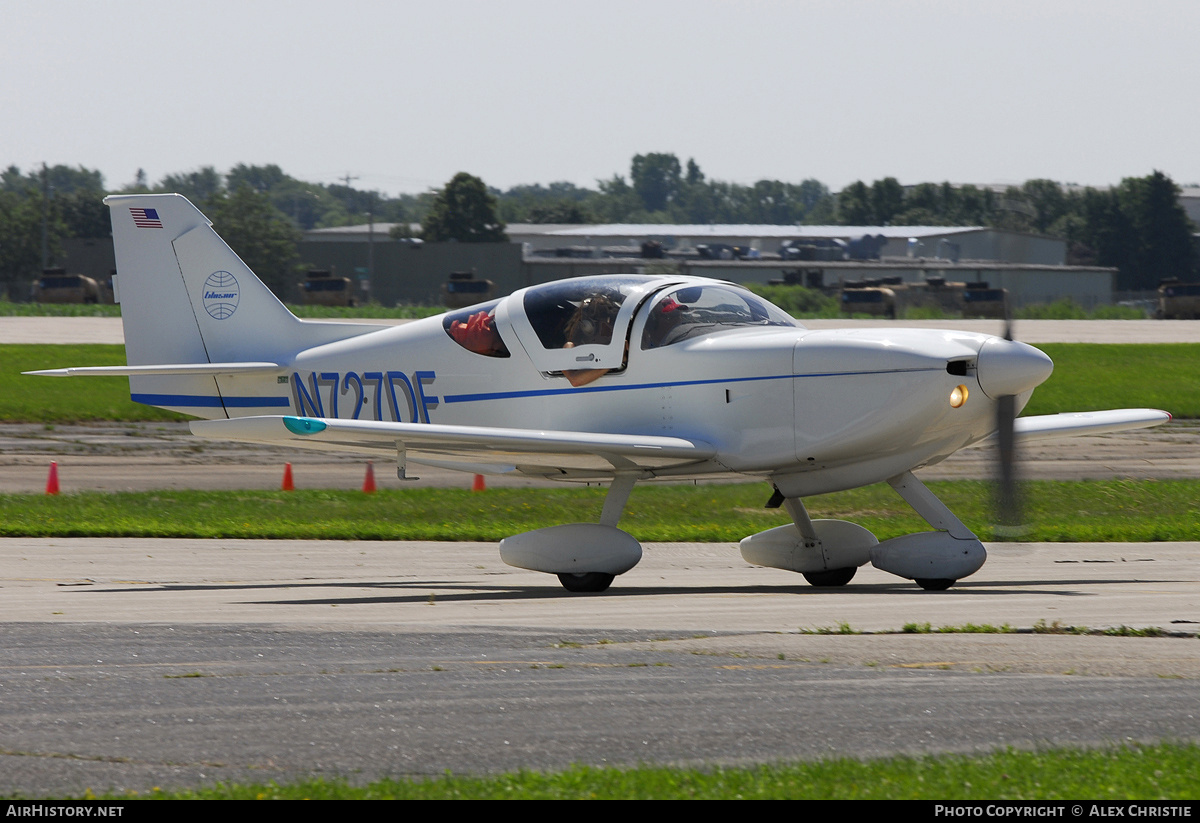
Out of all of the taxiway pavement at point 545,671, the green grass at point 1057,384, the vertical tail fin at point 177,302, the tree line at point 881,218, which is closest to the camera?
the taxiway pavement at point 545,671

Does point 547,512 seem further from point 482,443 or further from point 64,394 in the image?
point 64,394

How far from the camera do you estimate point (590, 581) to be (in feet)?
39.2

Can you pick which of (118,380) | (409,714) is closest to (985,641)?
(409,714)

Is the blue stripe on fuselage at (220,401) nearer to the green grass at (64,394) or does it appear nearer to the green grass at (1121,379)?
the green grass at (64,394)

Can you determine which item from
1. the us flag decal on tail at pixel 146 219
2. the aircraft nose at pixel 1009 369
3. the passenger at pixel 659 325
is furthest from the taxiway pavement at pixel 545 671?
the us flag decal on tail at pixel 146 219

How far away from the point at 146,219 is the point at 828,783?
38.3ft

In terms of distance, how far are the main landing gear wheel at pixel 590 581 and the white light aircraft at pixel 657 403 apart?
0.04ft

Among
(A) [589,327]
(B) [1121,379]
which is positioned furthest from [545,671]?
(B) [1121,379]

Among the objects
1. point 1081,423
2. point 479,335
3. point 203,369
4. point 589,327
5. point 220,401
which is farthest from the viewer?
point 220,401

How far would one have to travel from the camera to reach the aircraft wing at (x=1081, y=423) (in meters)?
13.0

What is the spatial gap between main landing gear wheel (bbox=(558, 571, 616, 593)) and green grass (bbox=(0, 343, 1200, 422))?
2195cm
